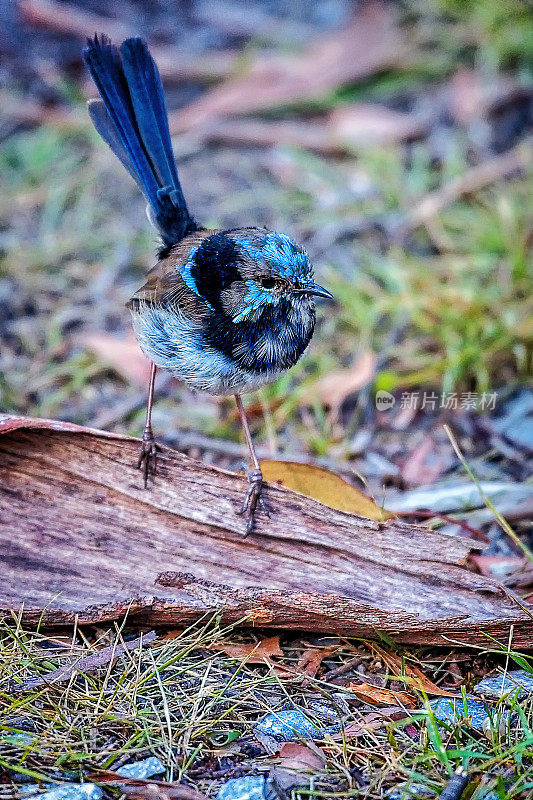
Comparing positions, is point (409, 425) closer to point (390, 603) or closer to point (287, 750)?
point (390, 603)

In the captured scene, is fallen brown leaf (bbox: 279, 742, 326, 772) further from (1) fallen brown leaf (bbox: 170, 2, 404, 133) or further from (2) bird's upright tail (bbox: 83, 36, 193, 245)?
(1) fallen brown leaf (bbox: 170, 2, 404, 133)

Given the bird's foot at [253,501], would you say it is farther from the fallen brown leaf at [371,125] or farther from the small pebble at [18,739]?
the fallen brown leaf at [371,125]

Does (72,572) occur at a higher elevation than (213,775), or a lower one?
higher

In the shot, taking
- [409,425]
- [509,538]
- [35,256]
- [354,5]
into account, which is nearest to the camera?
[509,538]

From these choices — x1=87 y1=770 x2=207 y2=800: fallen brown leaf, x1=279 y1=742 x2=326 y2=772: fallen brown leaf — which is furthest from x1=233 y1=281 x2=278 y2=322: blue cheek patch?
x1=87 y1=770 x2=207 y2=800: fallen brown leaf

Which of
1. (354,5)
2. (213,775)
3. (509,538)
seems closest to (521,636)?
(509,538)

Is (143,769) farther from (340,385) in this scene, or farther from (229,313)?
(340,385)

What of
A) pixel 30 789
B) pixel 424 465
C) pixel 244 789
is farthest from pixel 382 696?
pixel 424 465
